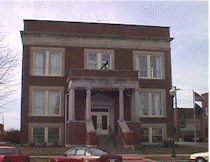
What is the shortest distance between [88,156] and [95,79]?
16.7m

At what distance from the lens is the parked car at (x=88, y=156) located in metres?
17.0

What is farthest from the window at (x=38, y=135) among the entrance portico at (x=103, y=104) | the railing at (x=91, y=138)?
the railing at (x=91, y=138)

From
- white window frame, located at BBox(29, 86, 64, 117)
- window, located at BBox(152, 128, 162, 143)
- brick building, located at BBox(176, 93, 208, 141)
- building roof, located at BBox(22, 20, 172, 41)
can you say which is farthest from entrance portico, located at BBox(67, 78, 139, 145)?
brick building, located at BBox(176, 93, 208, 141)

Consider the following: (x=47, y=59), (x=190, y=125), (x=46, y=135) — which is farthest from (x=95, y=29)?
(x=190, y=125)

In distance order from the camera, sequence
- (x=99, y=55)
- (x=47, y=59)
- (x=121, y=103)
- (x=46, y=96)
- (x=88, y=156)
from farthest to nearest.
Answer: (x=99, y=55), (x=47, y=59), (x=46, y=96), (x=121, y=103), (x=88, y=156)

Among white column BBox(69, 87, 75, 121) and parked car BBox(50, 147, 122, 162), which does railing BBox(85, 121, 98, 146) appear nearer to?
white column BBox(69, 87, 75, 121)

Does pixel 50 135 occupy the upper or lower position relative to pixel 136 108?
lower

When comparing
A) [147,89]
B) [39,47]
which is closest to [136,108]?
[147,89]

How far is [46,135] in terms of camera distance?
3666 cm

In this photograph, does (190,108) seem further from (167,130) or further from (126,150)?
(126,150)

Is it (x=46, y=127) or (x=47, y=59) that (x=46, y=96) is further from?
(x=47, y=59)

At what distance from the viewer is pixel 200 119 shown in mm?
77000

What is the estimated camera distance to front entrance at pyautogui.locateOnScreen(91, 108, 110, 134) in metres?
36.4

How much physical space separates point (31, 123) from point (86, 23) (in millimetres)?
12479
